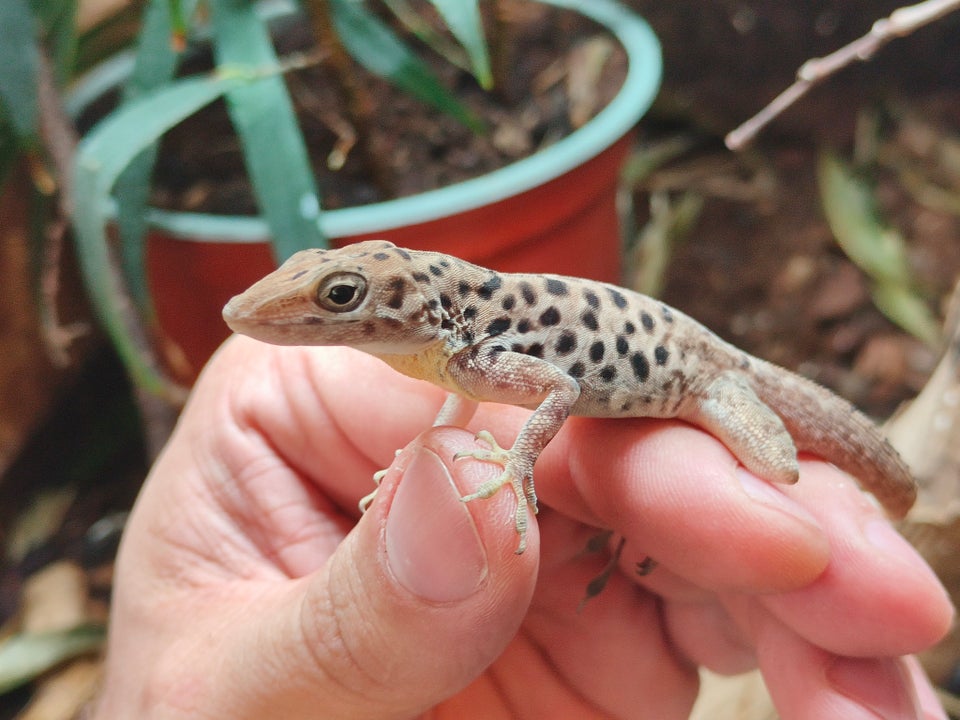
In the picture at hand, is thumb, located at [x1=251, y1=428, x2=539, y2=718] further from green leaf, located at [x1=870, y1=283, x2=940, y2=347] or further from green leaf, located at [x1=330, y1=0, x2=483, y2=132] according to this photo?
green leaf, located at [x1=870, y1=283, x2=940, y2=347]

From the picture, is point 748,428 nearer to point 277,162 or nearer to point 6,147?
point 277,162

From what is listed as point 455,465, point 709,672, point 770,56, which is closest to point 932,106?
point 770,56

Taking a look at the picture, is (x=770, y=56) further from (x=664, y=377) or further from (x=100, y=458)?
(x=100, y=458)

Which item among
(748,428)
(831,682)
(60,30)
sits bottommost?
(831,682)

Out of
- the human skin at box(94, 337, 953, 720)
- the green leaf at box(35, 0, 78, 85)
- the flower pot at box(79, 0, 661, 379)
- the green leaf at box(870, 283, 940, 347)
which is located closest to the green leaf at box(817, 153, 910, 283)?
the green leaf at box(870, 283, 940, 347)

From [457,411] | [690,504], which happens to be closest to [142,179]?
[457,411]

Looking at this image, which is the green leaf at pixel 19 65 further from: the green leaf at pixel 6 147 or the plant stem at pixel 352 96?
the plant stem at pixel 352 96
